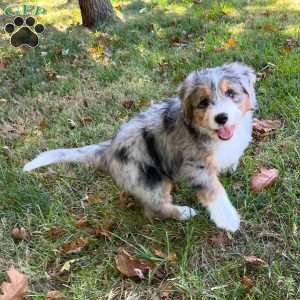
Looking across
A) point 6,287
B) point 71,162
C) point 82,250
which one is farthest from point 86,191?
point 6,287

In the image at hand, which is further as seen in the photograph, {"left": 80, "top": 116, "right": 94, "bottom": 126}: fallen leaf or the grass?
{"left": 80, "top": 116, "right": 94, "bottom": 126}: fallen leaf

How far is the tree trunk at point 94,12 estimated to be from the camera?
8.00m

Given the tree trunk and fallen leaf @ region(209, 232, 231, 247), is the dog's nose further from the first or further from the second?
the tree trunk

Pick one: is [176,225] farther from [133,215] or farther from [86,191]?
[86,191]

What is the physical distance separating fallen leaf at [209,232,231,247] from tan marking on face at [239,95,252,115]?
86cm

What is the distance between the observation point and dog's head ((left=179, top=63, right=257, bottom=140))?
3150 mm

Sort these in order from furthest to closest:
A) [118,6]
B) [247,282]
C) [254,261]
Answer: [118,6] < [254,261] < [247,282]

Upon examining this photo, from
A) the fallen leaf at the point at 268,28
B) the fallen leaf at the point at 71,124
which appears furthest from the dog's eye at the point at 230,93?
the fallen leaf at the point at 268,28

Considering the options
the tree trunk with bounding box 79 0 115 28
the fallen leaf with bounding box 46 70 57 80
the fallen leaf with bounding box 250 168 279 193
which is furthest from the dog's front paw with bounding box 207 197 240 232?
the tree trunk with bounding box 79 0 115 28

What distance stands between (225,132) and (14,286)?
66.4 inches

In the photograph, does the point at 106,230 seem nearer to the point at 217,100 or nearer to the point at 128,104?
the point at 217,100

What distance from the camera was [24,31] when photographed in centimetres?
779

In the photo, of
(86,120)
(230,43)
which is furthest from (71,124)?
(230,43)

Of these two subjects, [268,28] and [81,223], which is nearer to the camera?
[81,223]
